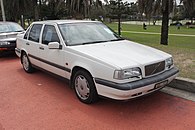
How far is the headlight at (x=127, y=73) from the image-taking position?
339 cm

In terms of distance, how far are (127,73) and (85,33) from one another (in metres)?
1.75

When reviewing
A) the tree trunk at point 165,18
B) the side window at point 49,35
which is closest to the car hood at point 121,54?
the side window at point 49,35

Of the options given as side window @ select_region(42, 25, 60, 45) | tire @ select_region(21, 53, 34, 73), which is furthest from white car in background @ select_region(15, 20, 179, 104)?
tire @ select_region(21, 53, 34, 73)

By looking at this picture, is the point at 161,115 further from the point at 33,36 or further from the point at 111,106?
the point at 33,36

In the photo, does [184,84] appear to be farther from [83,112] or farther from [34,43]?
[34,43]

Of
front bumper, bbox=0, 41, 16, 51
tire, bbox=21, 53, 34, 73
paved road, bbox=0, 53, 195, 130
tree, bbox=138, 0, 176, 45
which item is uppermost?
tree, bbox=138, 0, 176, 45

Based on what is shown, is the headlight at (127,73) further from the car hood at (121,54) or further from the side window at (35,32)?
the side window at (35,32)

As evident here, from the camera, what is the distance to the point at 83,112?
3791 mm

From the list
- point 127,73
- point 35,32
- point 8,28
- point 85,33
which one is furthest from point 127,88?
point 8,28

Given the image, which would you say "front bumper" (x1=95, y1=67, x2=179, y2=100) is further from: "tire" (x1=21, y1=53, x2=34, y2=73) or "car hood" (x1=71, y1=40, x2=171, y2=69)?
"tire" (x1=21, y1=53, x2=34, y2=73)

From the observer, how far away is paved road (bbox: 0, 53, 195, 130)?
11.0ft

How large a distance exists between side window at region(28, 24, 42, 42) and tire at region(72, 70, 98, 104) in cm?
202

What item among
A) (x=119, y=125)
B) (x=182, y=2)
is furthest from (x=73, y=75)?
(x=182, y=2)

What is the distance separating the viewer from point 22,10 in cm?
2061
